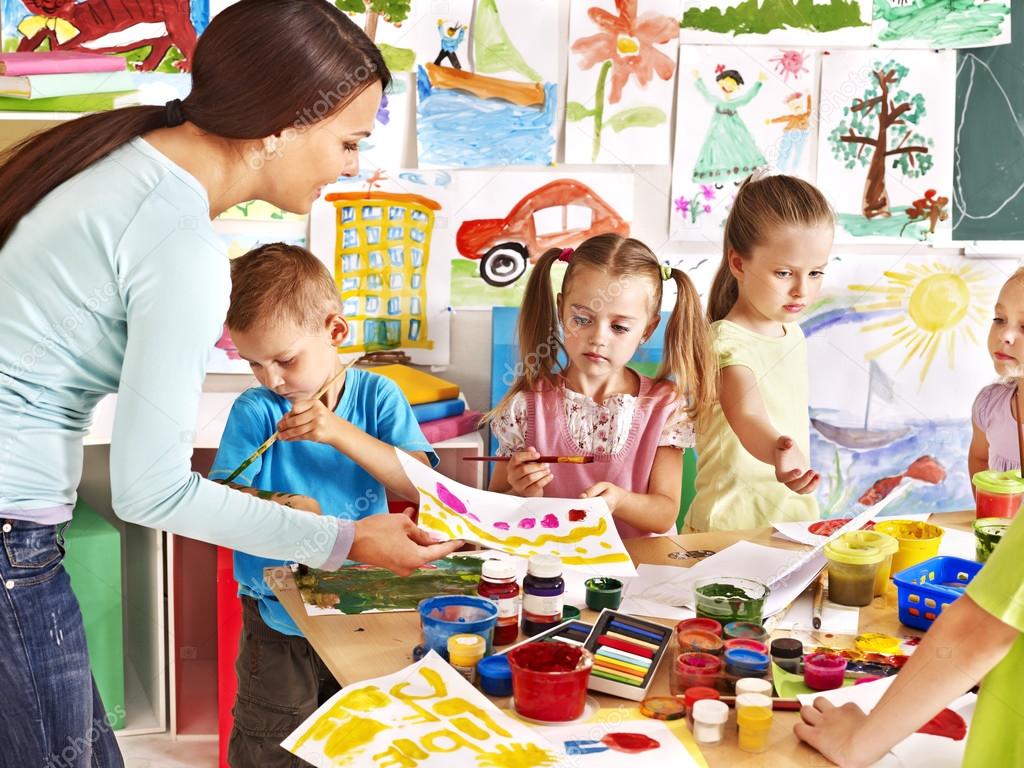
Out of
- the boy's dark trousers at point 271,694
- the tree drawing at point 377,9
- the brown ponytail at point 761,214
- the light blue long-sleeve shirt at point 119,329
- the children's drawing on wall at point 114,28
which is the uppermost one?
the tree drawing at point 377,9

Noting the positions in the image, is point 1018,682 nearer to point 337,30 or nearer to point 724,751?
point 724,751

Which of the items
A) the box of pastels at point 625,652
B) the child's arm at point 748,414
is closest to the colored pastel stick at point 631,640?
the box of pastels at point 625,652

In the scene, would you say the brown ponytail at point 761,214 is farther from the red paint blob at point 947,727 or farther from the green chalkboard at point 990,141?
the red paint blob at point 947,727

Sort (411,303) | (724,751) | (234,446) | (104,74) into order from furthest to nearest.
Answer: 1. (411,303)
2. (104,74)
3. (234,446)
4. (724,751)

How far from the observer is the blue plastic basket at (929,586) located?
123 cm

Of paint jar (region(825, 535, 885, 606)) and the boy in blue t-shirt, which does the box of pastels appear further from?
the boy in blue t-shirt

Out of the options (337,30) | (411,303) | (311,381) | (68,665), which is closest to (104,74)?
(411,303)

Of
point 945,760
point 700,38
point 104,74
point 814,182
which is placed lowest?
point 945,760

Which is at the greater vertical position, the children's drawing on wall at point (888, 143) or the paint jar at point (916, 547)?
the children's drawing on wall at point (888, 143)

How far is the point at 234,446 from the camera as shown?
1.51 m

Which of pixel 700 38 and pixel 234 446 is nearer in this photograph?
pixel 234 446

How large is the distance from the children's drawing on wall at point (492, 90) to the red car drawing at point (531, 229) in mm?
118

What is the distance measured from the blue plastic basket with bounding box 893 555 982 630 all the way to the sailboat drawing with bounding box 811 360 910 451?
1.40 m

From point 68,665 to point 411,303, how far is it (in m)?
1.52
